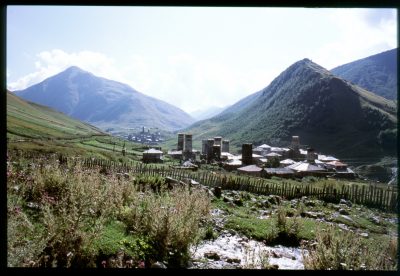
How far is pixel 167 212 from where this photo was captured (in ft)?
18.0

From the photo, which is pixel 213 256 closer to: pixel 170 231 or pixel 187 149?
pixel 170 231

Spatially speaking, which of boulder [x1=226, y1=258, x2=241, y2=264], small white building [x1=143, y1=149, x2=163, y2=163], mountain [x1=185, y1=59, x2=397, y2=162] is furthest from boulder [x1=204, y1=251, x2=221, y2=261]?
mountain [x1=185, y1=59, x2=397, y2=162]

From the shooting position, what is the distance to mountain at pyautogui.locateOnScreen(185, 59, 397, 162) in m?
109

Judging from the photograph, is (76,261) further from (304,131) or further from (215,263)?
(304,131)

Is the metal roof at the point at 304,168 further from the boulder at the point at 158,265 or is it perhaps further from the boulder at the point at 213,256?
the boulder at the point at 158,265

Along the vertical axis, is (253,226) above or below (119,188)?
below

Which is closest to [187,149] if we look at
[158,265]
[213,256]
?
[213,256]

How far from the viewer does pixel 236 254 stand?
6.79 metres

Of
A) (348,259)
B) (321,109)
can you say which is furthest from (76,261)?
(321,109)

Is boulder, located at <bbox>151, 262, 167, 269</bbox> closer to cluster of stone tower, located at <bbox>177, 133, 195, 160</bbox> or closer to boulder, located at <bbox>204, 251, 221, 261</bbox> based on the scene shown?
boulder, located at <bbox>204, 251, 221, 261</bbox>

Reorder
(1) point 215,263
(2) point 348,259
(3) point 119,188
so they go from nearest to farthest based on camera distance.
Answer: (2) point 348,259 < (1) point 215,263 < (3) point 119,188

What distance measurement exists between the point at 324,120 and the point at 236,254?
434 ft
